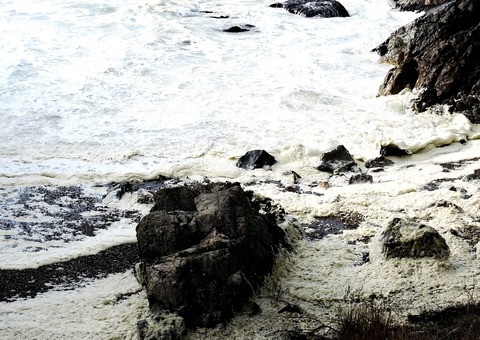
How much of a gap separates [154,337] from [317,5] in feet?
47.9

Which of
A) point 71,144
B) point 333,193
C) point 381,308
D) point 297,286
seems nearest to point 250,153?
point 333,193

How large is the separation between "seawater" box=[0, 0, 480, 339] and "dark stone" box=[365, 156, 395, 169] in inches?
5.2

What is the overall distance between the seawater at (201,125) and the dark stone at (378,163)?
132mm

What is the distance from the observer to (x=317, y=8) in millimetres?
17297

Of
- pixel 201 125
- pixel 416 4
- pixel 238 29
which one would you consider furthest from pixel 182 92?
pixel 416 4

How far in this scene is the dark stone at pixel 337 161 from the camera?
802 cm

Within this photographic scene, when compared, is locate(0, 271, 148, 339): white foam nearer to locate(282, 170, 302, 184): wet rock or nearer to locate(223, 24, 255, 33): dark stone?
locate(282, 170, 302, 184): wet rock

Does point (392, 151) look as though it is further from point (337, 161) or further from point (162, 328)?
point (162, 328)

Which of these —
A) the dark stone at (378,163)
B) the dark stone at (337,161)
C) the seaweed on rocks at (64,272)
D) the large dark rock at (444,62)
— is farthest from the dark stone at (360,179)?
the seaweed on rocks at (64,272)

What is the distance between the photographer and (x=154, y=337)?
429cm

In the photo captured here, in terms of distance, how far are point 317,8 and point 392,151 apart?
979 cm

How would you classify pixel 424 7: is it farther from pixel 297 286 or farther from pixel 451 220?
pixel 297 286

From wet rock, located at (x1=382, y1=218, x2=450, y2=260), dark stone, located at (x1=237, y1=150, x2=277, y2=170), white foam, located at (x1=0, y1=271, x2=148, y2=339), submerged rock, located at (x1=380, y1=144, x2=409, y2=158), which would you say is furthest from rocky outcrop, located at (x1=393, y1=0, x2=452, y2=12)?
white foam, located at (x1=0, y1=271, x2=148, y2=339)

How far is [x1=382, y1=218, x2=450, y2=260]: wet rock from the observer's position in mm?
5293
